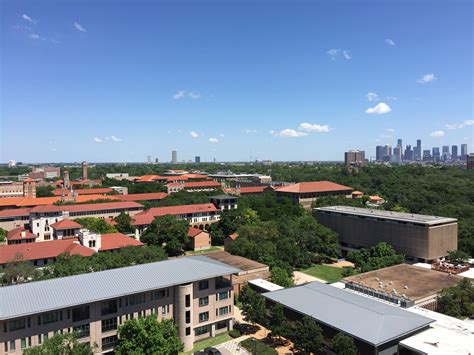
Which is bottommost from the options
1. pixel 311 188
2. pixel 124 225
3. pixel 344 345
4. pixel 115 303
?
pixel 344 345

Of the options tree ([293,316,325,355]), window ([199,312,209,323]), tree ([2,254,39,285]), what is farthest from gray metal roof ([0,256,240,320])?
tree ([2,254,39,285])

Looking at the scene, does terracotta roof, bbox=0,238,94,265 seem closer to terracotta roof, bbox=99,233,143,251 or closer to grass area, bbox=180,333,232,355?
terracotta roof, bbox=99,233,143,251

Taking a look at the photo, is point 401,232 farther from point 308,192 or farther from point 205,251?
point 308,192

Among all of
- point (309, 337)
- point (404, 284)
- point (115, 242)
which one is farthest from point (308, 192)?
point (309, 337)

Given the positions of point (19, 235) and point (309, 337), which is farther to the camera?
point (19, 235)

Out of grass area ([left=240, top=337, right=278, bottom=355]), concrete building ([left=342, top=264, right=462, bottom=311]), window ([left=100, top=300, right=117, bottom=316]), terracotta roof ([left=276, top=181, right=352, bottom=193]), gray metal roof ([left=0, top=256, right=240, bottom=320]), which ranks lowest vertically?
grass area ([left=240, top=337, right=278, bottom=355])

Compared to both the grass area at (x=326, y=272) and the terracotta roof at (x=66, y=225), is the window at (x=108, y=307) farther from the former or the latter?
the terracotta roof at (x=66, y=225)

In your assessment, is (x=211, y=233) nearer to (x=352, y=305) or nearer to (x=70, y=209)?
(x=70, y=209)
